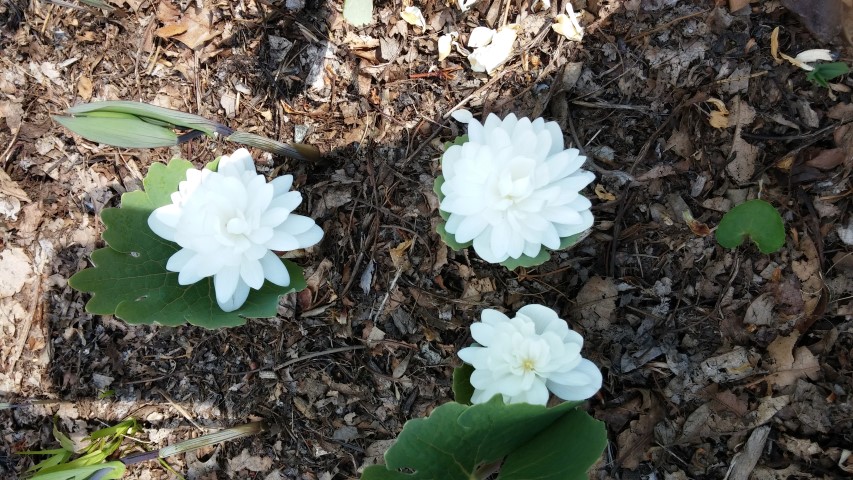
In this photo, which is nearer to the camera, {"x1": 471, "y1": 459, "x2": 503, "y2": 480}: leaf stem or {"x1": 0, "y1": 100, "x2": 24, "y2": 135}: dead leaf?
{"x1": 471, "y1": 459, "x2": 503, "y2": 480}: leaf stem

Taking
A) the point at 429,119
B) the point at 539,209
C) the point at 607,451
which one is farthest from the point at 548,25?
the point at 607,451

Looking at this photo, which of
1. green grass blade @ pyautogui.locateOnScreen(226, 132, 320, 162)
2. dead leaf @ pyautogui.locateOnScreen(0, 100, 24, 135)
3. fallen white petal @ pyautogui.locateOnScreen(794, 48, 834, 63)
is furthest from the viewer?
dead leaf @ pyautogui.locateOnScreen(0, 100, 24, 135)

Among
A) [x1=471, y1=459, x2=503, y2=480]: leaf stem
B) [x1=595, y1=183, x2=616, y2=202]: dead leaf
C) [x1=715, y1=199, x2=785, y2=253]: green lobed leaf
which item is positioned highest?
[x1=715, y1=199, x2=785, y2=253]: green lobed leaf

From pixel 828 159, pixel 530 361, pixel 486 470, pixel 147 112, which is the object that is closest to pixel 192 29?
pixel 147 112

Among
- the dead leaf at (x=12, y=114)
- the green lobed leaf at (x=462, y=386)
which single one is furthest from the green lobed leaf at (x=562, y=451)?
the dead leaf at (x=12, y=114)

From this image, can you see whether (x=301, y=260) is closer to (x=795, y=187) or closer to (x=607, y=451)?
(x=607, y=451)

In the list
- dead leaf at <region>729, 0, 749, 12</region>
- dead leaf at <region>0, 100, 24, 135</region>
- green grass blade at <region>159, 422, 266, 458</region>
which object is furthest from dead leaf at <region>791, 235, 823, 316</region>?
dead leaf at <region>0, 100, 24, 135</region>

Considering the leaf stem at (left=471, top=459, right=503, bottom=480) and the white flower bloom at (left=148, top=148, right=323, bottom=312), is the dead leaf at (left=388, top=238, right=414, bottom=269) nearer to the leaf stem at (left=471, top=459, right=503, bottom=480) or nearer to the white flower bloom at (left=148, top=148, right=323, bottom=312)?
the white flower bloom at (left=148, top=148, right=323, bottom=312)
